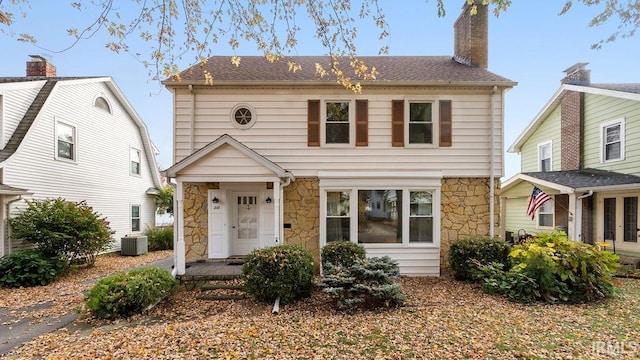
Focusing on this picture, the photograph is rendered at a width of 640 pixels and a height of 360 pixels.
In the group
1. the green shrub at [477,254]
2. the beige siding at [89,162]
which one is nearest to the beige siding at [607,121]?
the green shrub at [477,254]

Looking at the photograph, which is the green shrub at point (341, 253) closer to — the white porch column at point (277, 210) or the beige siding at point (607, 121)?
the white porch column at point (277, 210)

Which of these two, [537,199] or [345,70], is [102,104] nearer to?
[345,70]

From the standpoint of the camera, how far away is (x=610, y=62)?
19.2ft

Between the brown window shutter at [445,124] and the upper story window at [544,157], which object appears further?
the upper story window at [544,157]

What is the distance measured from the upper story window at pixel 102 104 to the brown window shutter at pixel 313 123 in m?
10.2

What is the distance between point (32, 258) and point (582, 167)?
19.2 m

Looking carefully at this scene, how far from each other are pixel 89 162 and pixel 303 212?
32.4 ft

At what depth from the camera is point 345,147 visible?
28.7 feet

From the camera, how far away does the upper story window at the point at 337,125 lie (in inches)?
347

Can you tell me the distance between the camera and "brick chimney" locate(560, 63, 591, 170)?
12798 millimetres

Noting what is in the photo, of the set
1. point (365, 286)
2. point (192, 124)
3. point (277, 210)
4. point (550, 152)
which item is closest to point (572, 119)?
point (550, 152)

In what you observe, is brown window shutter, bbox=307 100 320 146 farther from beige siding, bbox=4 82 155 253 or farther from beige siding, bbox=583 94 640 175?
beige siding, bbox=583 94 640 175

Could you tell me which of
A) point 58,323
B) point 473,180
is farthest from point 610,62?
point 58,323

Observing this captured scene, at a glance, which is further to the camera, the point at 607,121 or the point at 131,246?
the point at 131,246
